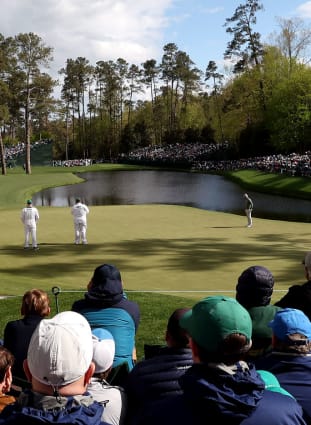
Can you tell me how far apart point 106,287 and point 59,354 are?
2927mm

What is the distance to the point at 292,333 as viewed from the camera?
3.73m

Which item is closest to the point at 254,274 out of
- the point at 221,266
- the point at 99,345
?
the point at 99,345

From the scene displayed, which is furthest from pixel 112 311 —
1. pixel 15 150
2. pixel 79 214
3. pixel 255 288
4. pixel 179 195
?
pixel 15 150

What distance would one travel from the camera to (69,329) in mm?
2752

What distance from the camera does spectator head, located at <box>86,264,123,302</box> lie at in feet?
18.3

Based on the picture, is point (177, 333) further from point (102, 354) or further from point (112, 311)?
point (112, 311)

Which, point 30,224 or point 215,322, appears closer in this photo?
point 215,322

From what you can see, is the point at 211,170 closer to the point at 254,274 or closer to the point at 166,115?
the point at 166,115

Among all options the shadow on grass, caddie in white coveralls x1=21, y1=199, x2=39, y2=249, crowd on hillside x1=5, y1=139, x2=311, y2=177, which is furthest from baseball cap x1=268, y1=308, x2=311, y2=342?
crowd on hillside x1=5, y1=139, x2=311, y2=177

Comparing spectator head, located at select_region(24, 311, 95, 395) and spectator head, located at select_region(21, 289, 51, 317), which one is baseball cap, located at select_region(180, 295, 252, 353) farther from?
spectator head, located at select_region(21, 289, 51, 317)

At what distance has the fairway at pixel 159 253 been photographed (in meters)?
13.6

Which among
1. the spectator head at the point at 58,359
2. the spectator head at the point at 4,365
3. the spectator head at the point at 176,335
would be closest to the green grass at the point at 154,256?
the spectator head at the point at 176,335

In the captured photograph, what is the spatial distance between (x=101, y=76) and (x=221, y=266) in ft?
311

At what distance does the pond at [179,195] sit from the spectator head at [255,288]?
89.6ft
